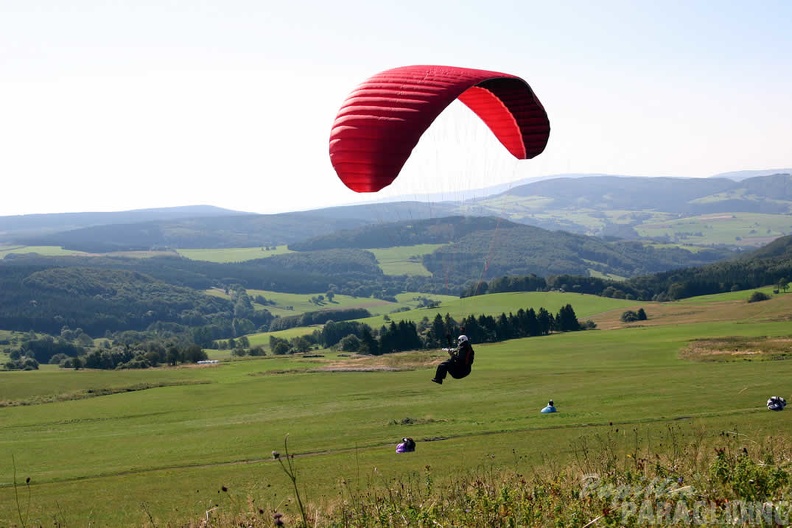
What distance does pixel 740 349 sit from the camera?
54.6 metres

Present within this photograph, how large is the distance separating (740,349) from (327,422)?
114ft

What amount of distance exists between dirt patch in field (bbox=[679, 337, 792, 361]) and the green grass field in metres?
1.96

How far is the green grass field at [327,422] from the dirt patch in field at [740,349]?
1.96m

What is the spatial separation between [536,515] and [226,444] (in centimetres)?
2461

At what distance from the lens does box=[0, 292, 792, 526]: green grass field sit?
19.2 m

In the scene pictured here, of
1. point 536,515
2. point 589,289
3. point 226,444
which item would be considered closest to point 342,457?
point 226,444

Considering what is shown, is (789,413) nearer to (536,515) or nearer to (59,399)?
(536,515)

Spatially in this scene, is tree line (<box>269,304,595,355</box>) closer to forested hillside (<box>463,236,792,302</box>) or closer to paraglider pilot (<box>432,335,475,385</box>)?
forested hillside (<box>463,236,792,302</box>)

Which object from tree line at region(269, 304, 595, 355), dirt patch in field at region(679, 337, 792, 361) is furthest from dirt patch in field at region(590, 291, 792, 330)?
dirt patch in field at region(679, 337, 792, 361)

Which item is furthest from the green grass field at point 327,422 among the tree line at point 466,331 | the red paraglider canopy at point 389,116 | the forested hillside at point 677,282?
the forested hillside at point 677,282

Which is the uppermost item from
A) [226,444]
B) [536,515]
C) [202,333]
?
[536,515]

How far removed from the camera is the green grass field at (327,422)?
19.2 m

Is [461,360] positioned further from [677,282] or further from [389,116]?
[677,282]

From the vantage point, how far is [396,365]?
69188 mm
